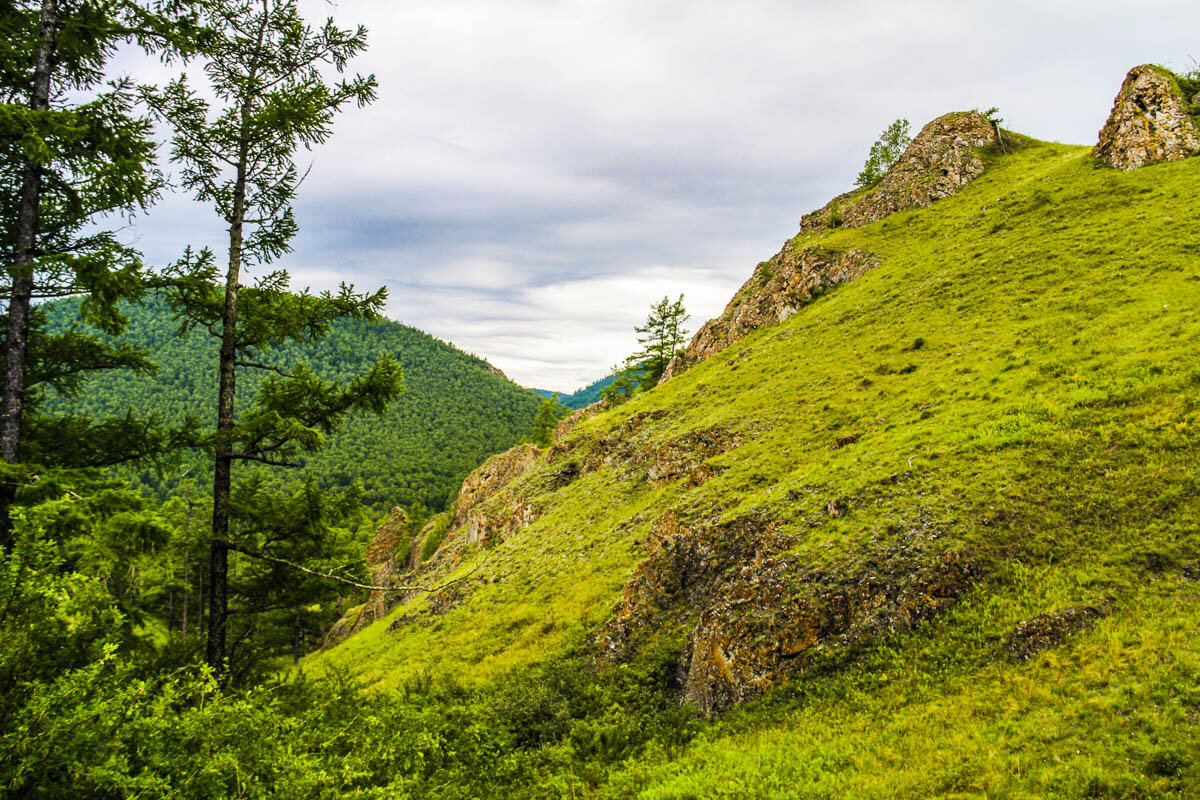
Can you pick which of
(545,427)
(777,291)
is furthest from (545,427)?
(777,291)

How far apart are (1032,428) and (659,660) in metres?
13.0

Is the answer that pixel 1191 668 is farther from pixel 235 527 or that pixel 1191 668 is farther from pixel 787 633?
pixel 235 527

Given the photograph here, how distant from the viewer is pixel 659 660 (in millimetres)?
13891

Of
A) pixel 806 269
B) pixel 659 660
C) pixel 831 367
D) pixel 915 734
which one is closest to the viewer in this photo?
pixel 915 734

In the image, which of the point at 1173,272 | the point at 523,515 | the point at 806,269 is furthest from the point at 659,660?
the point at 806,269

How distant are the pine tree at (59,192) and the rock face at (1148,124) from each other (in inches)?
2023

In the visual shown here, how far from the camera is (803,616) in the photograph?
11.6 meters

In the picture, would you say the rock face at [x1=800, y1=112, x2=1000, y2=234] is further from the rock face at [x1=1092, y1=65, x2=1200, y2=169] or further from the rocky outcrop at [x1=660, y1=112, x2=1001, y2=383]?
the rock face at [x1=1092, y1=65, x2=1200, y2=169]

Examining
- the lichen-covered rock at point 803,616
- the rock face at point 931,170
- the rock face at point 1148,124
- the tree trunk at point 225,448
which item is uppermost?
the rock face at point 931,170

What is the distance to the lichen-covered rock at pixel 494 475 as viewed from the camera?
55781 mm

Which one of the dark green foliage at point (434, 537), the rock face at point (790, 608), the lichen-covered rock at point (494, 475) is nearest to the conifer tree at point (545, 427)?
the lichen-covered rock at point (494, 475)

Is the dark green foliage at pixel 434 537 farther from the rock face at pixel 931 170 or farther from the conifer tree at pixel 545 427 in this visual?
the rock face at pixel 931 170

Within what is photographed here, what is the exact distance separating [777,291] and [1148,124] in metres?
26.5

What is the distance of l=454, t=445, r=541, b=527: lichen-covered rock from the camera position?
55.8 meters
